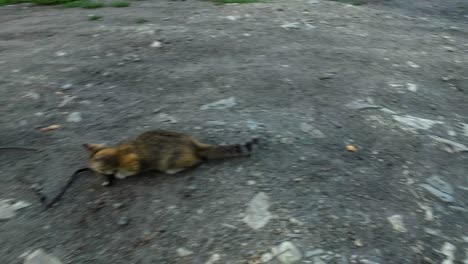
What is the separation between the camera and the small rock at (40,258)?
97.6 inches

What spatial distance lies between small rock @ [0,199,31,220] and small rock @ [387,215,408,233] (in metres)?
1.87

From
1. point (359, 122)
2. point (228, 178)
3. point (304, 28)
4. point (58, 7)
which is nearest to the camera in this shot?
point (228, 178)

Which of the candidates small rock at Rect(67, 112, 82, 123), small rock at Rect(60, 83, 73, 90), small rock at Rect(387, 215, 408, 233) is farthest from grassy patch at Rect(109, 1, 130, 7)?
small rock at Rect(387, 215, 408, 233)

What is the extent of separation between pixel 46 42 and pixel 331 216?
3.82 metres

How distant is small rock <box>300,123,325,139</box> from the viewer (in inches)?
135

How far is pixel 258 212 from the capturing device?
271 cm

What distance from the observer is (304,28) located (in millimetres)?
5797

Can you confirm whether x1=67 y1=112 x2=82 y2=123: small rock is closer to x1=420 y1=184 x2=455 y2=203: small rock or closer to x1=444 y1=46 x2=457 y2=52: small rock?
x1=420 y1=184 x2=455 y2=203: small rock

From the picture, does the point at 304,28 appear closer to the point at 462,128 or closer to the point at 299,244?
the point at 462,128

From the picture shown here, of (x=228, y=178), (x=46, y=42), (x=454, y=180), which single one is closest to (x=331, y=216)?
(x=228, y=178)

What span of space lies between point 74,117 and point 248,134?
1.25 metres

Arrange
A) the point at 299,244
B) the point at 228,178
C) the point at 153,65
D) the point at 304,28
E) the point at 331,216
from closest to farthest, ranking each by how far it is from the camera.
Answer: the point at 299,244
the point at 331,216
the point at 228,178
the point at 153,65
the point at 304,28

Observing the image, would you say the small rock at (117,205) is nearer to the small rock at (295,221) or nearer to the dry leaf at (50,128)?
the small rock at (295,221)

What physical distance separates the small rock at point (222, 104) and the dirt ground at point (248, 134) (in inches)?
0.9
